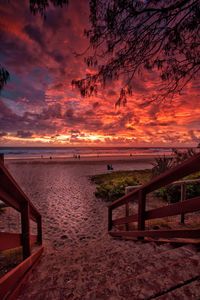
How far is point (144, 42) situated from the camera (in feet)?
11.6

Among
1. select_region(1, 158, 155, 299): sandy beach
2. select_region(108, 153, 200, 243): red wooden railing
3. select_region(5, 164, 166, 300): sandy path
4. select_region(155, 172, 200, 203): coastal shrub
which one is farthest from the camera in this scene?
select_region(155, 172, 200, 203): coastal shrub

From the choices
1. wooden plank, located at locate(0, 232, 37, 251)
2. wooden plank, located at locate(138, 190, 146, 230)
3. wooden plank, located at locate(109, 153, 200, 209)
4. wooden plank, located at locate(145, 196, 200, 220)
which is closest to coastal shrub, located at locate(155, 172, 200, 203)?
wooden plank, located at locate(138, 190, 146, 230)

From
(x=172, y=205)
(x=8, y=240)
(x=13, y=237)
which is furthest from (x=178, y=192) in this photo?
(x=8, y=240)

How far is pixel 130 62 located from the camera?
372cm

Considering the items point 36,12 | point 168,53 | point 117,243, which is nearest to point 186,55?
point 168,53

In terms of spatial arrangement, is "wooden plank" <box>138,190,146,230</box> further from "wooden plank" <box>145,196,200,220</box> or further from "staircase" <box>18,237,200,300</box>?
"staircase" <box>18,237,200,300</box>

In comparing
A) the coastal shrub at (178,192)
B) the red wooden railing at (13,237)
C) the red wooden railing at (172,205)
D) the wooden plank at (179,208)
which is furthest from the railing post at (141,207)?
the coastal shrub at (178,192)

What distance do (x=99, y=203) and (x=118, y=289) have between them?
20.6 ft

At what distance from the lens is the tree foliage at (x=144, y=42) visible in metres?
3.17

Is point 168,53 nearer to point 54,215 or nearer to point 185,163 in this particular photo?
point 185,163

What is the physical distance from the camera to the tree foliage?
125 inches

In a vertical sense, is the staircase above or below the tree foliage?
below

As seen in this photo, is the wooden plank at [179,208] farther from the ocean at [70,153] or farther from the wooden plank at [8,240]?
the ocean at [70,153]

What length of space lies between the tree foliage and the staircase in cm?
345
